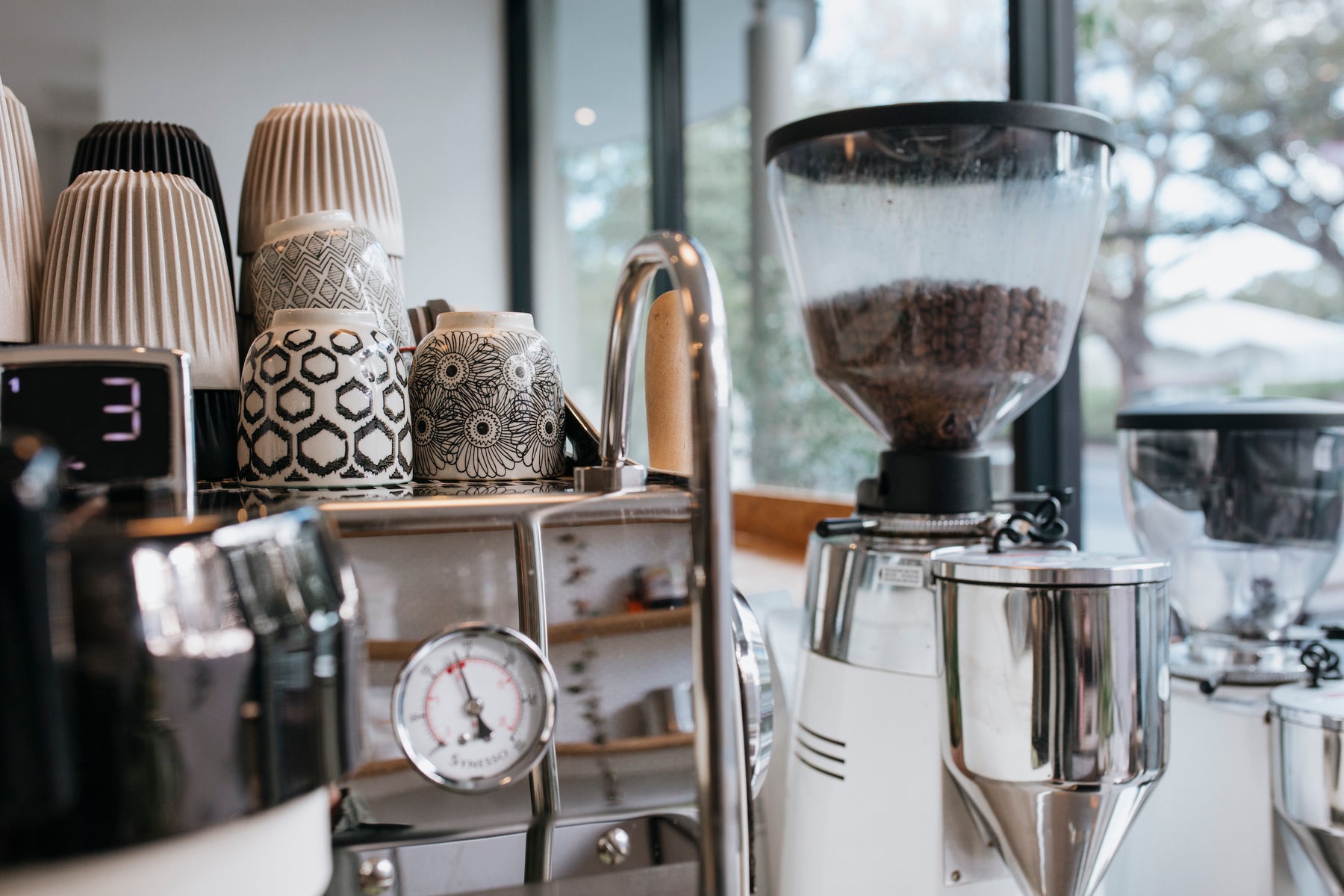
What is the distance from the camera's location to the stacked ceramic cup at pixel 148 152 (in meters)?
0.73

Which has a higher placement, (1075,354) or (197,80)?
(197,80)

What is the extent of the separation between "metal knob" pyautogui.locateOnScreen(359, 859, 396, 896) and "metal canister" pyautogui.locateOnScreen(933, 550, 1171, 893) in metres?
0.38

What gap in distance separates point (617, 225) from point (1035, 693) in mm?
1980

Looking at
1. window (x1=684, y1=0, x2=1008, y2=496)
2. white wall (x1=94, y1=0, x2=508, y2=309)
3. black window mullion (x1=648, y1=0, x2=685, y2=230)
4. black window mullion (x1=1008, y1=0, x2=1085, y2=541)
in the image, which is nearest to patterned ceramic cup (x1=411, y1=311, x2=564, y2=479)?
black window mullion (x1=1008, y1=0, x2=1085, y2=541)

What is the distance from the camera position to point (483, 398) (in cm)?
59

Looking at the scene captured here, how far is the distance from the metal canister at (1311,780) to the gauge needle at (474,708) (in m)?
0.57

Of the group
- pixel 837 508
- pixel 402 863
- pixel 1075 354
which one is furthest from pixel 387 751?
pixel 837 508

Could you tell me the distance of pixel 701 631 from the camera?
454 mm

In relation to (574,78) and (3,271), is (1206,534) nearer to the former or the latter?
(3,271)

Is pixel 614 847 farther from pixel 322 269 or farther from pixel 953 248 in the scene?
pixel 953 248

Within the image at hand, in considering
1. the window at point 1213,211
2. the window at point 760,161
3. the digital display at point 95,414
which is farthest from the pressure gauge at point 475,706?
the window at point 760,161

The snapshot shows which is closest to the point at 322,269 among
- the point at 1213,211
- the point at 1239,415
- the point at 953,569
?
the point at 953,569

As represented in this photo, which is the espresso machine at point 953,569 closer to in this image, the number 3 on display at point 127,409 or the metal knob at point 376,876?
the metal knob at point 376,876

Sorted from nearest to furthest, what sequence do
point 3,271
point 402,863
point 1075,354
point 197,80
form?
point 402,863 < point 3,271 < point 1075,354 < point 197,80
